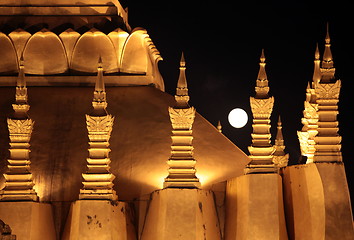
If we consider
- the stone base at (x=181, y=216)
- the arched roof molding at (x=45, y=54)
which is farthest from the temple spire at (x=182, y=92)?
the arched roof molding at (x=45, y=54)

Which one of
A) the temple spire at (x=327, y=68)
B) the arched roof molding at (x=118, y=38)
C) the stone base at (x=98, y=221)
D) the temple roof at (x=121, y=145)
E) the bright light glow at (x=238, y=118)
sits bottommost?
the stone base at (x=98, y=221)

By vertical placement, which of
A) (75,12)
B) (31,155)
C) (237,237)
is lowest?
(237,237)

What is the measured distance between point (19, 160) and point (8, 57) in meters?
4.18

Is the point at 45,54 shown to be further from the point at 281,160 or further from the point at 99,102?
the point at 281,160

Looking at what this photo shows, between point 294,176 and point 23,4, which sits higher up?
point 23,4

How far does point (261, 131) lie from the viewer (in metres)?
23.6

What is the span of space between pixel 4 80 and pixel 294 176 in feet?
23.6

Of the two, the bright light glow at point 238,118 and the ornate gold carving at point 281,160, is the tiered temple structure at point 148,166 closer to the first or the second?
the ornate gold carving at point 281,160

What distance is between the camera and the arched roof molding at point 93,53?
27.0 meters

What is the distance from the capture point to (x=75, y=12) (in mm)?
28047

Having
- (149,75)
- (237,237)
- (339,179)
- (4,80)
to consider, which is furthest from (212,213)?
(4,80)

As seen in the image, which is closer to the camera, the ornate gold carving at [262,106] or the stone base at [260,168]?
the stone base at [260,168]

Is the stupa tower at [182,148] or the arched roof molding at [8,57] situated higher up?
the arched roof molding at [8,57]

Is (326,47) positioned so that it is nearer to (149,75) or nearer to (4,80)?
(149,75)
